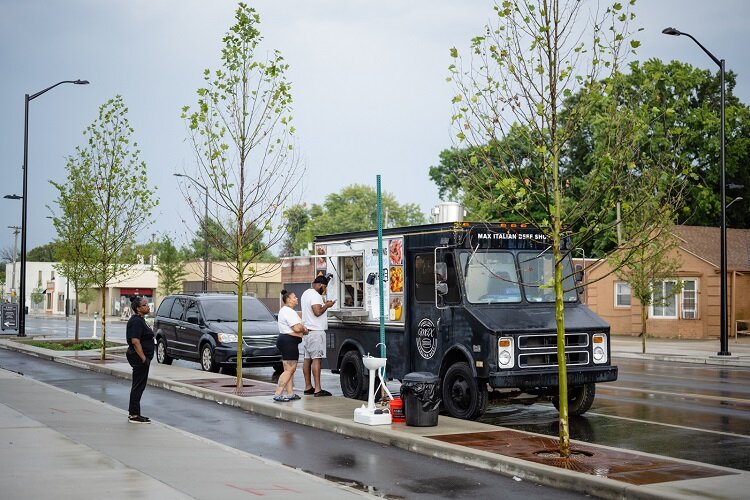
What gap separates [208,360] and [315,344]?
23.6 ft

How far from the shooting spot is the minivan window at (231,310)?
23.0 meters

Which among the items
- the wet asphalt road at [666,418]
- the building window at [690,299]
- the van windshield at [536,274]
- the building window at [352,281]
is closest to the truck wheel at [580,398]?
the wet asphalt road at [666,418]

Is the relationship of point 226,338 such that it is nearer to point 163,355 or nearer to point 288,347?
point 163,355

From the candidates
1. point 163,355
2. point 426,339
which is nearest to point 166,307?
point 163,355

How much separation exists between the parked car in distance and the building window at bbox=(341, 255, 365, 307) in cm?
540

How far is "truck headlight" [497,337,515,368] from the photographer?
43.1 feet

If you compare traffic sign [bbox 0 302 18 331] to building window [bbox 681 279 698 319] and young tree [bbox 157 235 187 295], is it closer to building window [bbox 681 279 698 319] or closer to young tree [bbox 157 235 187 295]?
young tree [bbox 157 235 187 295]

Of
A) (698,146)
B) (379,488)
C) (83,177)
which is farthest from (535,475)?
(698,146)

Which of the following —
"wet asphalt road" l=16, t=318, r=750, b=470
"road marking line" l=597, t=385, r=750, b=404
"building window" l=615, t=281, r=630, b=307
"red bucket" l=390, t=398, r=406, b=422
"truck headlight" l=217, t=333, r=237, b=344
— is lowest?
"wet asphalt road" l=16, t=318, r=750, b=470

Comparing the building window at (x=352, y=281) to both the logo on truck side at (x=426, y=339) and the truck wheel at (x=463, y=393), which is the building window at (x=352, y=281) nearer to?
the logo on truck side at (x=426, y=339)

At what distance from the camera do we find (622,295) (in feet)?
143

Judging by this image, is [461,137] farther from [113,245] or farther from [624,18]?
[113,245]

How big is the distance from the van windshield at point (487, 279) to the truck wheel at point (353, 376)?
9.95 feet

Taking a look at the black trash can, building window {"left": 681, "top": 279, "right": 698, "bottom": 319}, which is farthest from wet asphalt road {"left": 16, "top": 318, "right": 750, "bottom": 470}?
building window {"left": 681, "top": 279, "right": 698, "bottom": 319}
